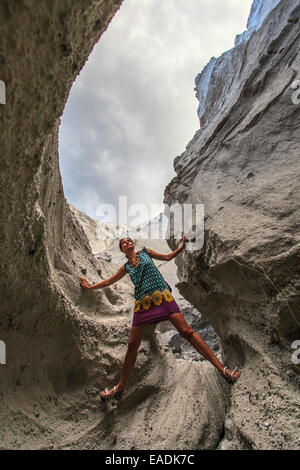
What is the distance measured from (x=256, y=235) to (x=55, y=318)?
2.37 meters

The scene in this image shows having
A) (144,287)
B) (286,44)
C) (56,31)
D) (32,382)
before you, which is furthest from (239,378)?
(286,44)

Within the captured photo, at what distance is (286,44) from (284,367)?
4967mm

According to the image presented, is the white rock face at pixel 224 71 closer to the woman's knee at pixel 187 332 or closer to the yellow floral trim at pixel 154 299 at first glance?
the yellow floral trim at pixel 154 299

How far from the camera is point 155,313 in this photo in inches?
111

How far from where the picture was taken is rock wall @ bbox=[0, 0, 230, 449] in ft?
5.05

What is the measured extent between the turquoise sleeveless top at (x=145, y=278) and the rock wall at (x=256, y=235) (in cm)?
71

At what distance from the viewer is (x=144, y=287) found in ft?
9.86

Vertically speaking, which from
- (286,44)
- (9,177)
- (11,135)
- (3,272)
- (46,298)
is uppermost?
(286,44)

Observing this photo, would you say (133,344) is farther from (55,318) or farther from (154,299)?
(55,318)

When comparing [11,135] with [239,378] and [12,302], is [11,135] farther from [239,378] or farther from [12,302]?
[239,378]

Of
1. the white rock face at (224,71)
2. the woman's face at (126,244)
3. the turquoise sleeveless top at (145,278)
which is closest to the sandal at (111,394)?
the turquoise sleeveless top at (145,278)

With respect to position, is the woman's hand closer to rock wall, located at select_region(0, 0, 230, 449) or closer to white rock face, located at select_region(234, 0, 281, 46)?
rock wall, located at select_region(0, 0, 230, 449)

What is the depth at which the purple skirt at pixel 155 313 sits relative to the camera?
281 cm

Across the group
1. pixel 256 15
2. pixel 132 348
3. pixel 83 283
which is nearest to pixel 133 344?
pixel 132 348
